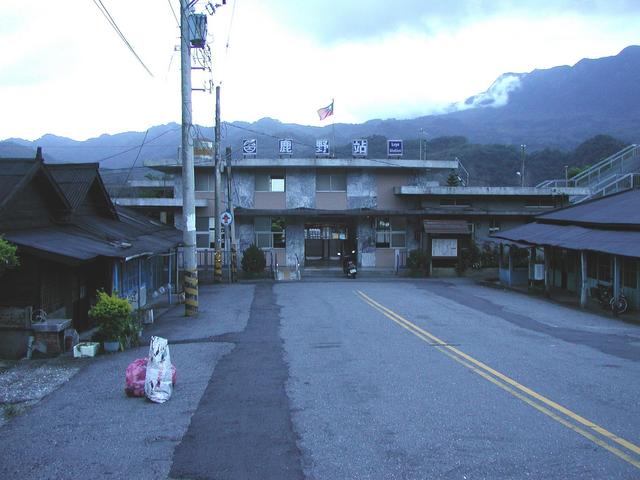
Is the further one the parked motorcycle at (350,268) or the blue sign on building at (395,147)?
the blue sign on building at (395,147)

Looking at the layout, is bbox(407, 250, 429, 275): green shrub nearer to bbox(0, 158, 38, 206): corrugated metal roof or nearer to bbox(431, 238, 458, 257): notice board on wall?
bbox(431, 238, 458, 257): notice board on wall

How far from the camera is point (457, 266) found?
112ft

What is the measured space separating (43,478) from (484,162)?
63.1 metres

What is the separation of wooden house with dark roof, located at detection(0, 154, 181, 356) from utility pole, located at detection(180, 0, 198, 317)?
1.12 meters

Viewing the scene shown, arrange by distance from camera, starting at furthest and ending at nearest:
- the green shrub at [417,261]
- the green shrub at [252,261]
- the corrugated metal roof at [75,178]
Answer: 1. the green shrub at [417,261]
2. the green shrub at [252,261]
3. the corrugated metal roof at [75,178]

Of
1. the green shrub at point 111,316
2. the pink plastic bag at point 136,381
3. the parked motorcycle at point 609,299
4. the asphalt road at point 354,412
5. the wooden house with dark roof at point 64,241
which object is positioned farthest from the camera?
the parked motorcycle at point 609,299

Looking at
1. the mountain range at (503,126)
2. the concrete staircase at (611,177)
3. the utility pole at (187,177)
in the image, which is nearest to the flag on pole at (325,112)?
the concrete staircase at (611,177)

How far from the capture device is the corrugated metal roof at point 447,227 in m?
33.1

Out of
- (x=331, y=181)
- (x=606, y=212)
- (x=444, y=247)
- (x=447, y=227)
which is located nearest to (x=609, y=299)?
(x=606, y=212)

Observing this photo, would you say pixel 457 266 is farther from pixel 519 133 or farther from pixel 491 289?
pixel 519 133

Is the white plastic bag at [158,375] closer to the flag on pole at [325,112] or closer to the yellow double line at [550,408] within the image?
the yellow double line at [550,408]

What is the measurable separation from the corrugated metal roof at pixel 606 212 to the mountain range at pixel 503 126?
31.8 meters

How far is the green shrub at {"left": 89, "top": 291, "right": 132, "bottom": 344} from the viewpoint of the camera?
11.5m

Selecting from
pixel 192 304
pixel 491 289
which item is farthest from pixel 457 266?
pixel 192 304
